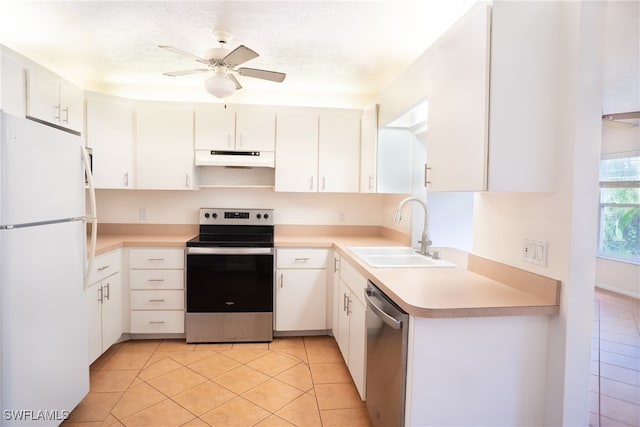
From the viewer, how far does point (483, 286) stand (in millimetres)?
1621

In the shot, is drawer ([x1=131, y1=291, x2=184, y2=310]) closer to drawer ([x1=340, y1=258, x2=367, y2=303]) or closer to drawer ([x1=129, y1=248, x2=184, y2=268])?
drawer ([x1=129, y1=248, x2=184, y2=268])

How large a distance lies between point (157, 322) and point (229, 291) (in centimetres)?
70

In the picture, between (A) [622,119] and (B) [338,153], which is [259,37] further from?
(A) [622,119]

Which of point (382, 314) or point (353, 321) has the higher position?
point (382, 314)

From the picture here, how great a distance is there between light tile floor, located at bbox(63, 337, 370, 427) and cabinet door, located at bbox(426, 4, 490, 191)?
4.99 ft

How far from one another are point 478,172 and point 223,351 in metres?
2.46

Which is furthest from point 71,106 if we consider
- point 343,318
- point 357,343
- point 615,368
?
point 615,368

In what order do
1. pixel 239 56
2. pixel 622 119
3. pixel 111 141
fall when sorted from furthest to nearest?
pixel 622 119 → pixel 111 141 → pixel 239 56

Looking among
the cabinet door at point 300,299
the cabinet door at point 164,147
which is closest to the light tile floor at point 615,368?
the cabinet door at point 300,299

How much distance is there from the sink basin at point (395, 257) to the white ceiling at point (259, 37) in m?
1.49

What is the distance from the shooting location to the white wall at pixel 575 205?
4.26ft

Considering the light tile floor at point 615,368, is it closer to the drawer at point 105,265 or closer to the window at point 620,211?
→ the window at point 620,211

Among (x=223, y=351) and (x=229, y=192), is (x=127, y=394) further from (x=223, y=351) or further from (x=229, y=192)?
(x=229, y=192)

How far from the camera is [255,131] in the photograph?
3.26 m
